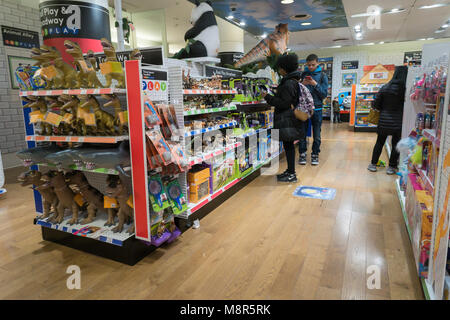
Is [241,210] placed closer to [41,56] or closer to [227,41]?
[41,56]

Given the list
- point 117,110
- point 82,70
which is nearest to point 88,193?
point 117,110

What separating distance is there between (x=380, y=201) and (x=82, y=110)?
316 cm

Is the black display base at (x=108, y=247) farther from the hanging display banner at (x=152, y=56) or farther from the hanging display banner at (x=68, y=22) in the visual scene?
the hanging display banner at (x=68, y=22)

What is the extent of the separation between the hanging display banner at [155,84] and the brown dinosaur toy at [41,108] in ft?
2.70

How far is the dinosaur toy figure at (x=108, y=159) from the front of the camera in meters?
2.09

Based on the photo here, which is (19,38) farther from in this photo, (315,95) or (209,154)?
(315,95)

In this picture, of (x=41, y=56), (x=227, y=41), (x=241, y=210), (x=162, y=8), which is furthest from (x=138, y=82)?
(x=227, y=41)

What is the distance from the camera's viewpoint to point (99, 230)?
7.58 ft

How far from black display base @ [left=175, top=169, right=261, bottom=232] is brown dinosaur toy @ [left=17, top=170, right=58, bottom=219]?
1.06 meters

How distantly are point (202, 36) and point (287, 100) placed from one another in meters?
1.31

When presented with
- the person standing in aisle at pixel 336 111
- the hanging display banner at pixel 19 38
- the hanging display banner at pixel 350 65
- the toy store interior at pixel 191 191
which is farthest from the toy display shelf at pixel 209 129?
the hanging display banner at pixel 350 65

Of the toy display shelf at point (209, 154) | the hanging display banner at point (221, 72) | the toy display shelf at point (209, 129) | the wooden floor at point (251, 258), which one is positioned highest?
the hanging display banner at point (221, 72)

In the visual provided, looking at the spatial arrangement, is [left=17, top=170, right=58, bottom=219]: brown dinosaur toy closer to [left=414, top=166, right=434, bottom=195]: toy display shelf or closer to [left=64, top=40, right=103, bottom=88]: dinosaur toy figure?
[left=64, top=40, right=103, bottom=88]: dinosaur toy figure

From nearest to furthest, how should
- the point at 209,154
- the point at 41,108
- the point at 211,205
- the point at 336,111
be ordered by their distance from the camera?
the point at 41,108, the point at 209,154, the point at 211,205, the point at 336,111
